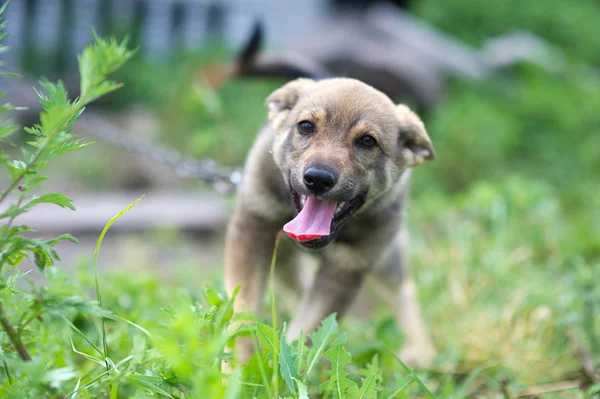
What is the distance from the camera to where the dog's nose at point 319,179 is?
97.1 inches

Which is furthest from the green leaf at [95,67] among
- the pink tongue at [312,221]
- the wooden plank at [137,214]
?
the wooden plank at [137,214]

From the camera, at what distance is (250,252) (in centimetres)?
309

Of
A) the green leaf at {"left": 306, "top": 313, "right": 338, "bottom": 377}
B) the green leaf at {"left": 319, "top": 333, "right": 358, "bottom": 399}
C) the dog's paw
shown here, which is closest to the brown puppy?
the green leaf at {"left": 306, "top": 313, "right": 338, "bottom": 377}

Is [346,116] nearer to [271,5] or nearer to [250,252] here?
[250,252]

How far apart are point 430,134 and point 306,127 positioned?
522 cm

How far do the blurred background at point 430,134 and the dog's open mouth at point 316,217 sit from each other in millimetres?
828

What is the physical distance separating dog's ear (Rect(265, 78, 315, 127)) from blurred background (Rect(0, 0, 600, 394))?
45.9 inches

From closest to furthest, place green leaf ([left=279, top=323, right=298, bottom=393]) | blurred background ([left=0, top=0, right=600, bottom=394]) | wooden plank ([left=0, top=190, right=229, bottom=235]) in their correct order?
green leaf ([left=279, top=323, right=298, bottom=393]) < blurred background ([left=0, top=0, right=600, bottom=394]) < wooden plank ([left=0, top=190, right=229, bottom=235])

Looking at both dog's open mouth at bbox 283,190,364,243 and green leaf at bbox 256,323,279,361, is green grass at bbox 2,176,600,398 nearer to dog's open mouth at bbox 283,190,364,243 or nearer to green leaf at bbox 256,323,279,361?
green leaf at bbox 256,323,279,361

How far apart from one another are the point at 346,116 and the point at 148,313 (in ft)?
4.65

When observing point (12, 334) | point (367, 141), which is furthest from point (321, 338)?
point (12, 334)

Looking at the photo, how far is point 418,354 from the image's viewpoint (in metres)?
4.00

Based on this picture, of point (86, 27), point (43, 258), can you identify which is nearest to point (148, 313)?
point (43, 258)

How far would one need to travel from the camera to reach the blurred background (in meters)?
4.25
